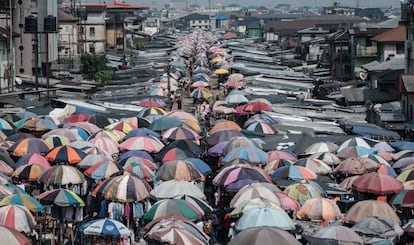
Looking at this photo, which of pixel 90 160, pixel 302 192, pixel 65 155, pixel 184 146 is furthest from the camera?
pixel 184 146

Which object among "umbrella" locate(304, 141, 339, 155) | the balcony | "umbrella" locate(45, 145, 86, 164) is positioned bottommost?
"umbrella" locate(304, 141, 339, 155)

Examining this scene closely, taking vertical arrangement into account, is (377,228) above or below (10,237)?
below

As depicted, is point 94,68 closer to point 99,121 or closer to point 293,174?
point 99,121

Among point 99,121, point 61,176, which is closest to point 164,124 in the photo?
point 99,121

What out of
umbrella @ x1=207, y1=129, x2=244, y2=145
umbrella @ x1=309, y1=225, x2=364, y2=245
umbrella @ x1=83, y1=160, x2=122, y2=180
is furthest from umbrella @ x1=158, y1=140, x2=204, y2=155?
umbrella @ x1=309, y1=225, x2=364, y2=245

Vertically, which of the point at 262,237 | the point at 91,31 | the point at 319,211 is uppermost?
the point at 91,31

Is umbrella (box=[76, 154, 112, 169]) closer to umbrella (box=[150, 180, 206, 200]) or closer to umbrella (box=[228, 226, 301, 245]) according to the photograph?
umbrella (box=[150, 180, 206, 200])

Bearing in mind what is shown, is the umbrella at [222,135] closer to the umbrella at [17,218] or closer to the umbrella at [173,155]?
the umbrella at [173,155]
